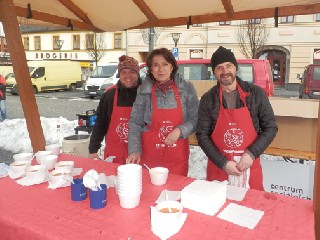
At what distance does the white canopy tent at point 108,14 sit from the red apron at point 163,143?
3.64 ft

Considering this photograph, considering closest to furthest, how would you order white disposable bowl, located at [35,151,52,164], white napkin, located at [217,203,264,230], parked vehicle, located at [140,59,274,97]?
white napkin, located at [217,203,264,230], white disposable bowl, located at [35,151,52,164], parked vehicle, located at [140,59,274,97]

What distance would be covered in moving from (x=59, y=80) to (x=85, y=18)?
18470mm

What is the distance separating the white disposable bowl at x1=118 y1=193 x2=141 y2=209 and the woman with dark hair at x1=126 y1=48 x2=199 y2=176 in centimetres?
89

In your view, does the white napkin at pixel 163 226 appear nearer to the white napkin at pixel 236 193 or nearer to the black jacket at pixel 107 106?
the white napkin at pixel 236 193

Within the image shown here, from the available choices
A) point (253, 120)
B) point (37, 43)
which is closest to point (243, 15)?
point (253, 120)

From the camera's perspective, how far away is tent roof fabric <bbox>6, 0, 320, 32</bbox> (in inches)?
120

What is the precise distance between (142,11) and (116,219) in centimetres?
253

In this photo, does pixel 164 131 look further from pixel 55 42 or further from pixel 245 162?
pixel 55 42

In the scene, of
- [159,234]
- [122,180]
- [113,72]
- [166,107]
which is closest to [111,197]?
[122,180]

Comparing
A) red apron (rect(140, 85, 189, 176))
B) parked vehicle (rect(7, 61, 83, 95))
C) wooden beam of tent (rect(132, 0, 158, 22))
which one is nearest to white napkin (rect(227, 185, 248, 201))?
red apron (rect(140, 85, 189, 176))

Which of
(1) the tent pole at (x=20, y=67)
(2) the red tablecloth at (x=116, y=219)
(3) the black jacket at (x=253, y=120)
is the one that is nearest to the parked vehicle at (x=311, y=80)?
(3) the black jacket at (x=253, y=120)

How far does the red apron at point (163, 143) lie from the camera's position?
2.73 metres

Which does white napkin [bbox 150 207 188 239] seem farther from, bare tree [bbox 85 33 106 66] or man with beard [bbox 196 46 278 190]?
bare tree [bbox 85 33 106 66]

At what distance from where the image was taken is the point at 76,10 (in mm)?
3654
